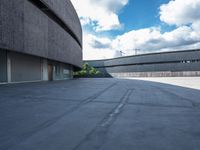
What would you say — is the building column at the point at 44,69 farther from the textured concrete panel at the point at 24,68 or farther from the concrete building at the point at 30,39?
the textured concrete panel at the point at 24,68

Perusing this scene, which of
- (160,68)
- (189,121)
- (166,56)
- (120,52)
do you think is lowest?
(189,121)

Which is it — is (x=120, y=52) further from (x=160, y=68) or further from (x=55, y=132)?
(x=55, y=132)

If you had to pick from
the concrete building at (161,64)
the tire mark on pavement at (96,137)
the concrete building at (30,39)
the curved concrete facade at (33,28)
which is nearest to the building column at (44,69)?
the concrete building at (30,39)

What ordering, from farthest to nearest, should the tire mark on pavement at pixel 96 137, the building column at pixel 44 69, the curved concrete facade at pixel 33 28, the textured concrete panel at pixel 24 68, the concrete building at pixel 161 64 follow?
the concrete building at pixel 161 64 → the building column at pixel 44 69 → the textured concrete panel at pixel 24 68 → the curved concrete facade at pixel 33 28 → the tire mark on pavement at pixel 96 137

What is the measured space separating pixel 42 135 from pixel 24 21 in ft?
43.4

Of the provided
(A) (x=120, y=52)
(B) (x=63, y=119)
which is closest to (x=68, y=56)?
(B) (x=63, y=119)

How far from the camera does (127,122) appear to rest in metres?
4.37

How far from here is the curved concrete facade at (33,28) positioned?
1210cm

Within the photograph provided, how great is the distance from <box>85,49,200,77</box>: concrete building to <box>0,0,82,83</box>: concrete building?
91.3 ft

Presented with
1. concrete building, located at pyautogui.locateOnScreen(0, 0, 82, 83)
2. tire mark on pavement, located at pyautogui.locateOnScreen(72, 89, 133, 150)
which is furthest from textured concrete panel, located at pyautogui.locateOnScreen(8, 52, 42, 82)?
tire mark on pavement, located at pyautogui.locateOnScreen(72, 89, 133, 150)

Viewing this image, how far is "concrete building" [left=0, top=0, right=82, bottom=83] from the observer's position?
40.7 feet

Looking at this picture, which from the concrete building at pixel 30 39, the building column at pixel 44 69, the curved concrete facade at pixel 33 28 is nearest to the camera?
the curved concrete facade at pixel 33 28

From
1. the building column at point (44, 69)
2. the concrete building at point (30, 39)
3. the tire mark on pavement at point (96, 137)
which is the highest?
the concrete building at point (30, 39)

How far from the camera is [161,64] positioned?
5000 cm
